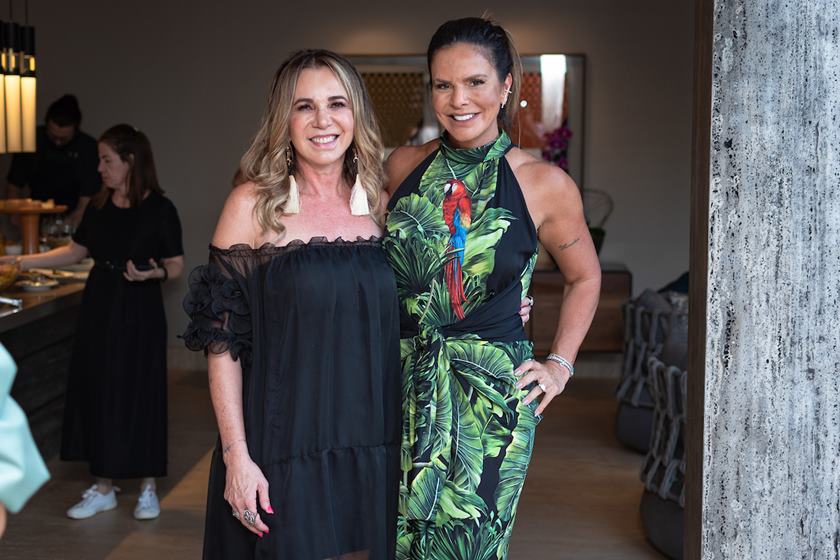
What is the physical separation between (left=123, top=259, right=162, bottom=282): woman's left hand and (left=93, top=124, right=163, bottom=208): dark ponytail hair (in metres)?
0.26

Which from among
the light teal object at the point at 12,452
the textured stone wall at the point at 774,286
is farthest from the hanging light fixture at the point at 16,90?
the light teal object at the point at 12,452

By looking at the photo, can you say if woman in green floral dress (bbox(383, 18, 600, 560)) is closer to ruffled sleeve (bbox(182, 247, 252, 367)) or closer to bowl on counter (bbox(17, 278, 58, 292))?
ruffled sleeve (bbox(182, 247, 252, 367))

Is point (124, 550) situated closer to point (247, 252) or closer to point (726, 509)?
point (247, 252)

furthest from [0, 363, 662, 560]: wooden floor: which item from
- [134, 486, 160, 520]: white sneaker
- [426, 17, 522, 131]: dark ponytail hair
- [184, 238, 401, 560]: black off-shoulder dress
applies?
[426, 17, 522, 131]: dark ponytail hair

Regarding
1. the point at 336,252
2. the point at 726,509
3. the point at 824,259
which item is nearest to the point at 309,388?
the point at 336,252

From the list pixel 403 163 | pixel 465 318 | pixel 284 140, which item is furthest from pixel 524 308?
pixel 284 140

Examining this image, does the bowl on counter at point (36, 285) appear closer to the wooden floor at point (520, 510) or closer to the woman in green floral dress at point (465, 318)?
the wooden floor at point (520, 510)

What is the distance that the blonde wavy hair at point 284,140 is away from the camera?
2.56 m

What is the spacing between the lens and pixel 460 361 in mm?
2672

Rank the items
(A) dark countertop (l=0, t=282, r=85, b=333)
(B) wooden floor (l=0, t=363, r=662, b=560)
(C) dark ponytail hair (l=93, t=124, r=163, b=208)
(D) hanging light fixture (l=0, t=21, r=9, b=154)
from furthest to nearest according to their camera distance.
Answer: (D) hanging light fixture (l=0, t=21, r=9, b=154)
(C) dark ponytail hair (l=93, t=124, r=163, b=208)
(A) dark countertop (l=0, t=282, r=85, b=333)
(B) wooden floor (l=0, t=363, r=662, b=560)

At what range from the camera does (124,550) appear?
15.4ft

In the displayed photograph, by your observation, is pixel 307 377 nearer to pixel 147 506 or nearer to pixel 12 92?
pixel 147 506

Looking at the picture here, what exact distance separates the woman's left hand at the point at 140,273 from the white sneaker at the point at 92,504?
0.97 meters

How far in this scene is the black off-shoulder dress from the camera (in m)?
2.51
